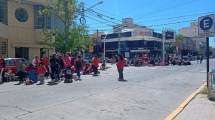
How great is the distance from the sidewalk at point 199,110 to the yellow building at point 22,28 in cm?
2211

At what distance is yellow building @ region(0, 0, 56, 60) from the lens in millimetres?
30453

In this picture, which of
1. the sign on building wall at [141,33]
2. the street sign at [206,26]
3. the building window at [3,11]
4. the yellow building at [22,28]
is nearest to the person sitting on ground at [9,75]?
the yellow building at [22,28]

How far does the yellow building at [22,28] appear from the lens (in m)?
30.5

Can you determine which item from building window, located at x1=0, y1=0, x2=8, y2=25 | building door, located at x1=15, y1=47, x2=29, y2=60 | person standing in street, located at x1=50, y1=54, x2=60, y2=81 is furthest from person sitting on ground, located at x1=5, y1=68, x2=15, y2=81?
building door, located at x1=15, y1=47, x2=29, y2=60

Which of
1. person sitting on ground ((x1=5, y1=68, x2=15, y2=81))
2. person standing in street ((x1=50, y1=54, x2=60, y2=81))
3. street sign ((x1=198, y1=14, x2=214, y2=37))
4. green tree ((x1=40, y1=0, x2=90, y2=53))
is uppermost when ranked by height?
green tree ((x1=40, y1=0, x2=90, y2=53))

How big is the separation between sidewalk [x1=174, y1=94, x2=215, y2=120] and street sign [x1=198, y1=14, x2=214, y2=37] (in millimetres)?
2786

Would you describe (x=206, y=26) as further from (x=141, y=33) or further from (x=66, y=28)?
(x=141, y=33)

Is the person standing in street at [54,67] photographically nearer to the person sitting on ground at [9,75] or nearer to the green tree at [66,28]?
the person sitting on ground at [9,75]

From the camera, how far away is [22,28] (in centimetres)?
3225

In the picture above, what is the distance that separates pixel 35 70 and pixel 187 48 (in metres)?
96.5

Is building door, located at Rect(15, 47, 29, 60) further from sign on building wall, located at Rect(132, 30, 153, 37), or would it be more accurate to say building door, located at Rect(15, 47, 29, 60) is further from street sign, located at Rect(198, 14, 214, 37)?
sign on building wall, located at Rect(132, 30, 153, 37)

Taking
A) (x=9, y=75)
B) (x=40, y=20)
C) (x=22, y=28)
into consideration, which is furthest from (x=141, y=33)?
(x=9, y=75)

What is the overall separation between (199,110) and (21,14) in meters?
26.7

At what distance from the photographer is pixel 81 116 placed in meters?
8.14
